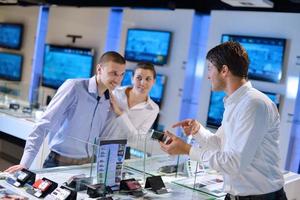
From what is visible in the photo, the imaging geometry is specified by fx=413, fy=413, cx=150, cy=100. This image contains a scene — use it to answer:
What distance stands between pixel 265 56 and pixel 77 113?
2997 millimetres

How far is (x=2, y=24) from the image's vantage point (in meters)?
8.48

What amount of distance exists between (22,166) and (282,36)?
3580 mm

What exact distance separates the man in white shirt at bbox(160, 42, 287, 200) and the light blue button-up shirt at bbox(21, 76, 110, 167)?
74cm

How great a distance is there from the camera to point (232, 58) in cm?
191

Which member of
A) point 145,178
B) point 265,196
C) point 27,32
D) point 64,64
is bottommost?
point 145,178

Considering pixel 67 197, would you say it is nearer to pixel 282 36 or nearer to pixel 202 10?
pixel 282 36

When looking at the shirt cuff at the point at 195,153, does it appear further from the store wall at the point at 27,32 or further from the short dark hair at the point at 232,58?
the store wall at the point at 27,32

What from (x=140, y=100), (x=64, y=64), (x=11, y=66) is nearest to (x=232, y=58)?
(x=140, y=100)

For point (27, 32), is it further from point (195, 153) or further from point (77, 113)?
point (195, 153)

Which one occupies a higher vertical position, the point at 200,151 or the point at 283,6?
the point at 283,6

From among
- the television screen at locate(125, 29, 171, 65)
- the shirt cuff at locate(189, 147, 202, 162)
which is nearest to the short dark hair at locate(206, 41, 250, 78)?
the shirt cuff at locate(189, 147, 202, 162)

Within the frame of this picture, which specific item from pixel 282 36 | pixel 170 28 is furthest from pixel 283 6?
pixel 170 28

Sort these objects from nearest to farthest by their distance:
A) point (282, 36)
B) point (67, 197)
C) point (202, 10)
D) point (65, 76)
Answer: point (67, 197), point (282, 36), point (202, 10), point (65, 76)

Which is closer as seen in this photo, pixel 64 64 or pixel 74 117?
pixel 74 117
